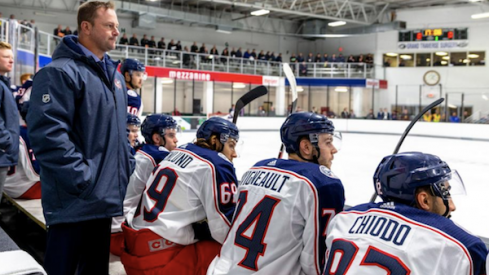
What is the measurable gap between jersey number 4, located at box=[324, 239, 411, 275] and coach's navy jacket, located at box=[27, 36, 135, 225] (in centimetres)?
104

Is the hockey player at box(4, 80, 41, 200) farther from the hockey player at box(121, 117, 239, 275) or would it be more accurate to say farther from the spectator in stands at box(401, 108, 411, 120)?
the spectator in stands at box(401, 108, 411, 120)

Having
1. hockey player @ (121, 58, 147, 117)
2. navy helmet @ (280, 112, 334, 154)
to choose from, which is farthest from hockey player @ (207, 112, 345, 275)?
hockey player @ (121, 58, 147, 117)

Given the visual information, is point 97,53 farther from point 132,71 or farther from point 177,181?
point 132,71

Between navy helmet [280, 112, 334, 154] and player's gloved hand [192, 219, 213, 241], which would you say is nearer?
navy helmet [280, 112, 334, 154]

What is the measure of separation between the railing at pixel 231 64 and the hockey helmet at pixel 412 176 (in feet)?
65.1

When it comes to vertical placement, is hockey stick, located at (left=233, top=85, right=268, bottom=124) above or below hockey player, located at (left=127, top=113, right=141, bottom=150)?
above

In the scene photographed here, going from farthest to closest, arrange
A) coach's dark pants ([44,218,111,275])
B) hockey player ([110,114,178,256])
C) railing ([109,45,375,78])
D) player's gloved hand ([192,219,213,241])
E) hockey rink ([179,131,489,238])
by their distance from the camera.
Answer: railing ([109,45,375,78]), hockey rink ([179,131,489,238]), hockey player ([110,114,178,256]), player's gloved hand ([192,219,213,241]), coach's dark pants ([44,218,111,275])

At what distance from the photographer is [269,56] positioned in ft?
88.5

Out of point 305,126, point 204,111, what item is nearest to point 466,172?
point 305,126

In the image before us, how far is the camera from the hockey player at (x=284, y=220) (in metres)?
1.70

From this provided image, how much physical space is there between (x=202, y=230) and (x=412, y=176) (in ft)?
Result: 4.39

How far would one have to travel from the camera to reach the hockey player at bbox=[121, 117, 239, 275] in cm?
225

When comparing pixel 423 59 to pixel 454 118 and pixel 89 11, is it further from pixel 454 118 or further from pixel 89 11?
pixel 89 11

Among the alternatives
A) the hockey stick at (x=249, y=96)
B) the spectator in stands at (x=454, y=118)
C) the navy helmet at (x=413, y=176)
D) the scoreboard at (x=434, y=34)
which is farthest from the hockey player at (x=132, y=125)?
the scoreboard at (x=434, y=34)
